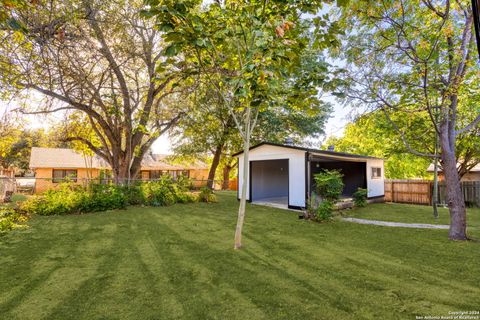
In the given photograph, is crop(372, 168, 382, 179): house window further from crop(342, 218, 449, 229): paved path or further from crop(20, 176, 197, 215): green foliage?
A: crop(20, 176, 197, 215): green foliage

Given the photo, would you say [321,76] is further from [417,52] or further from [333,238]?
[333,238]

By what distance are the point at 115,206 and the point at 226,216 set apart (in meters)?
4.59

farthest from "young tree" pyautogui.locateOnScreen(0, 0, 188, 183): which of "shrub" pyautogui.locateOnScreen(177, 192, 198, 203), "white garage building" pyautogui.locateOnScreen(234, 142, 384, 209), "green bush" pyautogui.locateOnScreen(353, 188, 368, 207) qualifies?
"green bush" pyautogui.locateOnScreen(353, 188, 368, 207)

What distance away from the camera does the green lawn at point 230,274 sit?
294 cm

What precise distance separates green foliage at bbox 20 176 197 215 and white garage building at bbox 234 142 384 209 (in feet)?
Answer: 12.8

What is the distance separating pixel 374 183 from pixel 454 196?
9106 mm

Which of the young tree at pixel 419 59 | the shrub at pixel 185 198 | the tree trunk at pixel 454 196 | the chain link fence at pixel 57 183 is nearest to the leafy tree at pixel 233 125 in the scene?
the chain link fence at pixel 57 183

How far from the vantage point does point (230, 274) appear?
392 centimetres

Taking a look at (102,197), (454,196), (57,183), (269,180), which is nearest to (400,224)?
(454,196)

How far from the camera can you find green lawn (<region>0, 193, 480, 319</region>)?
294cm

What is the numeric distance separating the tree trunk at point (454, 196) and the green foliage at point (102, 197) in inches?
402

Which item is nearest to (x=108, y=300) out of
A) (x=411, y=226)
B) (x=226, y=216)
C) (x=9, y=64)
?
(x=226, y=216)

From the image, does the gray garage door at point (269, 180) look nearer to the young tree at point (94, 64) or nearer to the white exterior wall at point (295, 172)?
the white exterior wall at point (295, 172)

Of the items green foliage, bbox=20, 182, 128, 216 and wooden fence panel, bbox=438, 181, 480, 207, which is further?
wooden fence panel, bbox=438, 181, 480, 207
